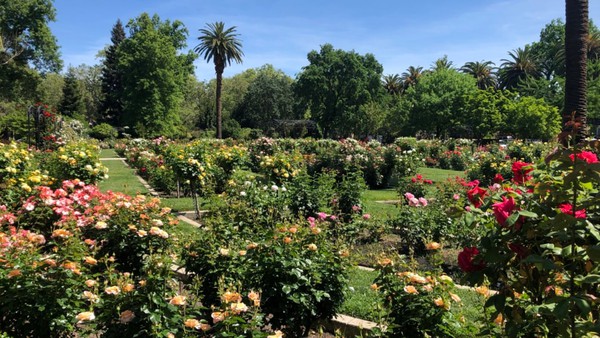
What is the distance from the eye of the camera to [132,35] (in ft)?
154

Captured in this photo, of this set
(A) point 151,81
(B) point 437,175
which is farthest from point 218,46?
(B) point 437,175

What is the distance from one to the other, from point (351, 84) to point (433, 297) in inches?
2088

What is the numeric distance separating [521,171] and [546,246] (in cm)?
72

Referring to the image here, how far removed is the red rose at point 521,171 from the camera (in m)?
2.37

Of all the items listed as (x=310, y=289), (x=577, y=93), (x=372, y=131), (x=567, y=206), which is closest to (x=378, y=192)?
(x=577, y=93)

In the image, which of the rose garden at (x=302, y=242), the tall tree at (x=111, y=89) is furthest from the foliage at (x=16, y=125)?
the tall tree at (x=111, y=89)

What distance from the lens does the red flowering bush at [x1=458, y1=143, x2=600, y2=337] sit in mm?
1737

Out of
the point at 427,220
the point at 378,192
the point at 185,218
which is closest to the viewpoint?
the point at 427,220

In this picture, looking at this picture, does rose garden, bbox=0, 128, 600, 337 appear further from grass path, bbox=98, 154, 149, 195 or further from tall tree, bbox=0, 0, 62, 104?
tall tree, bbox=0, 0, 62, 104

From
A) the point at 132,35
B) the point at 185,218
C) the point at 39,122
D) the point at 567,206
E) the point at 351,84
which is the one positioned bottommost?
the point at 185,218

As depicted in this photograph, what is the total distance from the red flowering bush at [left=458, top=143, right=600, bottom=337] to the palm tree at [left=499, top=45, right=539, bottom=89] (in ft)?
198

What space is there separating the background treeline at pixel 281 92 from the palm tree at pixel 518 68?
0.13 meters

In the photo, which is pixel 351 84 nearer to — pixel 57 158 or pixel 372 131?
pixel 372 131

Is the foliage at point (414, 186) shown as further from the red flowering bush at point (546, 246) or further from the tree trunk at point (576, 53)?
the red flowering bush at point (546, 246)
